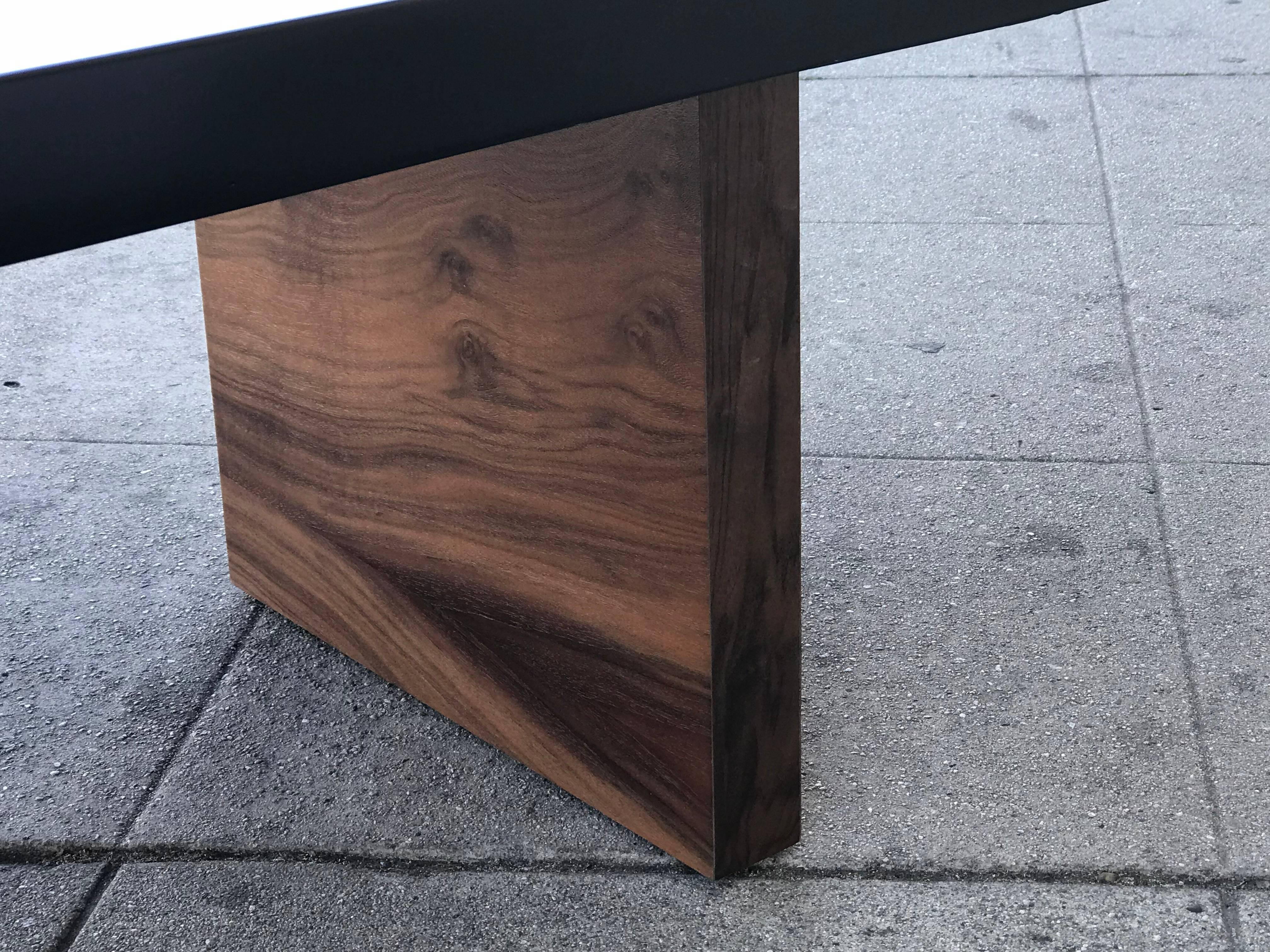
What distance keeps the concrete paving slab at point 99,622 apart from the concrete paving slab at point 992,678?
95 centimetres

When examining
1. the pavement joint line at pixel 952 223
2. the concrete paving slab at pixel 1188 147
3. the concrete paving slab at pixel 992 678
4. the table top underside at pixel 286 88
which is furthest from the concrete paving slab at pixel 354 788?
the concrete paving slab at pixel 1188 147

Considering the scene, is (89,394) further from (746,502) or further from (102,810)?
(746,502)

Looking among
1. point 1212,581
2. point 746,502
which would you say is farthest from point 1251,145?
point 746,502

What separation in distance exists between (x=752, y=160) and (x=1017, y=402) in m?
1.64

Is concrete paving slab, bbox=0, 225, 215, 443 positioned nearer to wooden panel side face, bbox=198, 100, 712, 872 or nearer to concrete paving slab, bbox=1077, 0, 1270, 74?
wooden panel side face, bbox=198, 100, 712, 872

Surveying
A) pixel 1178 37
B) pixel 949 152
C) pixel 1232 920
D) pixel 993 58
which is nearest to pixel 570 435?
pixel 1232 920

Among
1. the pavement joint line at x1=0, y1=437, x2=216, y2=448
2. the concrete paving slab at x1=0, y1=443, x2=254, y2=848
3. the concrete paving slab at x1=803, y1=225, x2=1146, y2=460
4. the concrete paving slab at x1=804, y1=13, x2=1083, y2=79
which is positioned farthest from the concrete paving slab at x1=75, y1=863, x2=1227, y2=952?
the concrete paving slab at x1=804, y1=13, x2=1083, y2=79

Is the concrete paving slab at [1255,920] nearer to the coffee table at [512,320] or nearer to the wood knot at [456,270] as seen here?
the coffee table at [512,320]

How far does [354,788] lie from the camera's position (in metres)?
1.96

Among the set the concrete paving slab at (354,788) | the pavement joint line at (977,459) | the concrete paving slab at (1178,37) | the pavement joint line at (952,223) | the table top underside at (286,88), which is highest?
the table top underside at (286,88)

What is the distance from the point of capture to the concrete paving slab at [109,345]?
3049 mm

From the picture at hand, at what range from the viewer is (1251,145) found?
4.14m

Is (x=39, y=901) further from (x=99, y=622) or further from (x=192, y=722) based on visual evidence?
(x=99, y=622)

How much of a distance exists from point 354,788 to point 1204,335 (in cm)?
214
